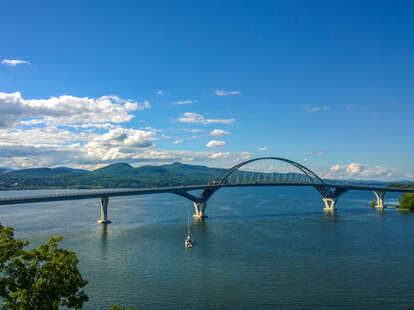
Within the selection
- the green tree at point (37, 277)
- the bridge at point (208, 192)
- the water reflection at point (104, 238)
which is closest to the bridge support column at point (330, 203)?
the bridge at point (208, 192)

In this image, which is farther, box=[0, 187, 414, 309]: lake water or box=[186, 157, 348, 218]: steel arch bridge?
box=[186, 157, 348, 218]: steel arch bridge

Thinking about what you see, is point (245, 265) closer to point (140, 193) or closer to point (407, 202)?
point (140, 193)

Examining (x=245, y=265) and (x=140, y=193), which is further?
(x=140, y=193)

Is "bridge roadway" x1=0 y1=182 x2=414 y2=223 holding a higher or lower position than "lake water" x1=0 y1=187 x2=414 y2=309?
higher

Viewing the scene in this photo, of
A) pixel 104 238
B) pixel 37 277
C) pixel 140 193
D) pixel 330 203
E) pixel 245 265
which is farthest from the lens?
pixel 330 203

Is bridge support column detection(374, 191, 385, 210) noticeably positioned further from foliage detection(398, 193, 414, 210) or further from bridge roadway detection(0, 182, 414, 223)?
foliage detection(398, 193, 414, 210)

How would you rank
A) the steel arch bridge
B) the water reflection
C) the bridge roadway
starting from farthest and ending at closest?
the steel arch bridge, the bridge roadway, the water reflection

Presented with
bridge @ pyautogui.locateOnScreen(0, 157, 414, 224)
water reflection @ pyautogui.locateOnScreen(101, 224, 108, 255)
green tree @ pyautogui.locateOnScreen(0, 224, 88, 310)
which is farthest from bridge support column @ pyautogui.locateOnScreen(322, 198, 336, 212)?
green tree @ pyautogui.locateOnScreen(0, 224, 88, 310)

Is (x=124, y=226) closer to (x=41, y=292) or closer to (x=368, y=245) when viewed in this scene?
(x=368, y=245)

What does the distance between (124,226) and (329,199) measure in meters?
71.5

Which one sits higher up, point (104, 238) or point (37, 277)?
point (37, 277)

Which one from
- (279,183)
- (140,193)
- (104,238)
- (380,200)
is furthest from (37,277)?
(380,200)

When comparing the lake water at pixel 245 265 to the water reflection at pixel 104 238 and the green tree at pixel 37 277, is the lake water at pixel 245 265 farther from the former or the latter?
the green tree at pixel 37 277

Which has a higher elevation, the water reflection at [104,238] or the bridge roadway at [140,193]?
the bridge roadway at [140,193]
